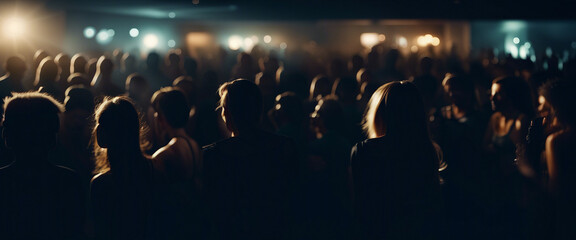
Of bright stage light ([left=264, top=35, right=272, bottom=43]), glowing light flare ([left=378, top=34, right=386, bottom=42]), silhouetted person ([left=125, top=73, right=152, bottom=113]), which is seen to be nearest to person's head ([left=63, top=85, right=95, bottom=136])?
silhouetted person ([left=125, top=73, right=152, bottom=113])

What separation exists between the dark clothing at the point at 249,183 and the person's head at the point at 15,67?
15.5 feet

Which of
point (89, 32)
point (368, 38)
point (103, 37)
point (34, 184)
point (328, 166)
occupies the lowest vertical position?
point (328, 166)

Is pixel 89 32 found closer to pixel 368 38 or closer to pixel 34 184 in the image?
pixel 368 38

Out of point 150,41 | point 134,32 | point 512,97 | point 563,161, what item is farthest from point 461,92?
point 150,41

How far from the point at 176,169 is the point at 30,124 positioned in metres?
1.12

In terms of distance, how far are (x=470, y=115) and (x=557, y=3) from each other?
45.3 feet

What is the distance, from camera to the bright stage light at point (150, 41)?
87.3 ft

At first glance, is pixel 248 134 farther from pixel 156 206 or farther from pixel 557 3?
pixel 557 3

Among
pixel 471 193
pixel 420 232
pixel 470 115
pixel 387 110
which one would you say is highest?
pixel 387 110

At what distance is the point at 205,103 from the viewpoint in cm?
596

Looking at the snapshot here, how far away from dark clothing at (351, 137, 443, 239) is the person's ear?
4.40 feet

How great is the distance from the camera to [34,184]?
2490 mm

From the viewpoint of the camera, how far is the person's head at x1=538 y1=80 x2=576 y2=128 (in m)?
2.84

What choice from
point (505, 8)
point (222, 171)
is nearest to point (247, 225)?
point (222, 171)
